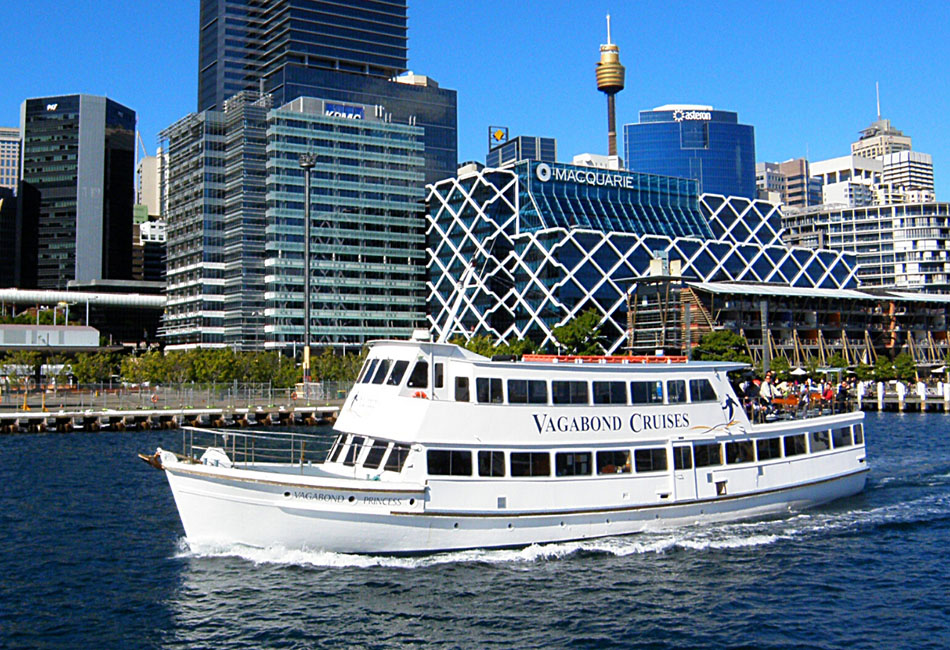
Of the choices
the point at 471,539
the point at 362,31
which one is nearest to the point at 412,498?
the point at 471,539

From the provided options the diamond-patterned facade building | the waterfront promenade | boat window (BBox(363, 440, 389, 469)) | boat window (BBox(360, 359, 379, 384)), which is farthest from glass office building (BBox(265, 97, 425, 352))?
boat window (BBox(363, 440, 389, 469))

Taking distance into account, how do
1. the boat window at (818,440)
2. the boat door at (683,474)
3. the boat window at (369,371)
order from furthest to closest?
the boat window at (818,440)
the boat door at (683,474)
the boat window at (369,371)

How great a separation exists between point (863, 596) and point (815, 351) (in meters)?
105

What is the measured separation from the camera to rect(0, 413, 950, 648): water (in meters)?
20.5

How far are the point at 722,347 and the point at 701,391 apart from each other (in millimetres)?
71464

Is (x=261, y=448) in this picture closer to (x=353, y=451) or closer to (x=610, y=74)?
(x=353, y=451)

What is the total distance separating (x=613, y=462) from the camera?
2819 cm

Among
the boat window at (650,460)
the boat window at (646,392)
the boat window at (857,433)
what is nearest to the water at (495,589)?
the boat window at (650,460)

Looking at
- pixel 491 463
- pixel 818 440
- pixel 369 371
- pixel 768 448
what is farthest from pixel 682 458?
pixel 369 371

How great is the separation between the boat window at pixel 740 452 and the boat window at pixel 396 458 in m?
11.7

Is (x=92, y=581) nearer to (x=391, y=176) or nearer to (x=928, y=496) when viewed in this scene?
(x=928, y=496)

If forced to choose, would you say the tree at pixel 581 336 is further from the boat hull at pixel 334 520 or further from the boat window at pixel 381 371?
the boat hull at pixel 334 520

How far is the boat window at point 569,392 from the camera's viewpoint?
28031 mm

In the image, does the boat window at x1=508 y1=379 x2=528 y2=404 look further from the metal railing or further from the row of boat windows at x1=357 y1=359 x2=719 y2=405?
the metal railing
